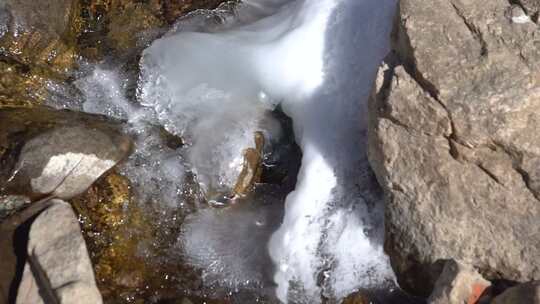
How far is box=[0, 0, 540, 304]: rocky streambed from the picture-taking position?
12.4 ft

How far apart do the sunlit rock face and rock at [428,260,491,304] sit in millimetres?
714

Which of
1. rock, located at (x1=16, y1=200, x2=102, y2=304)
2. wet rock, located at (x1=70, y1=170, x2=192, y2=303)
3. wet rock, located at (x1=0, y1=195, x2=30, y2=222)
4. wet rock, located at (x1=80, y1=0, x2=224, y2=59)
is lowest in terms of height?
wet rock, located at (x1=70, y1=170, x2=192, y2=303)

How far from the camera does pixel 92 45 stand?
559 centimetres

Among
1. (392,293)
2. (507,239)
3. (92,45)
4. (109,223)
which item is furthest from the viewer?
(92,45)

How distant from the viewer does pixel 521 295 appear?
3303mm

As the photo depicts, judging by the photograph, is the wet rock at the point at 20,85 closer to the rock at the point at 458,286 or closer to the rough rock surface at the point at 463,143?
the rough rock surface at the point at 463,143

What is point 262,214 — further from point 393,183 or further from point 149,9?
point 149,9

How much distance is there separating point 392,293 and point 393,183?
818 millimetres

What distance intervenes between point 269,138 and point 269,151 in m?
0.11

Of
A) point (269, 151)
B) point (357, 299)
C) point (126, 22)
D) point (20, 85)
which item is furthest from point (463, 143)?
point (20, 85)

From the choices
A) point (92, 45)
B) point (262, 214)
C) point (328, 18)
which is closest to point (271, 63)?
point (328, 18)

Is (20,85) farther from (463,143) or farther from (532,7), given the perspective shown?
(532,7)

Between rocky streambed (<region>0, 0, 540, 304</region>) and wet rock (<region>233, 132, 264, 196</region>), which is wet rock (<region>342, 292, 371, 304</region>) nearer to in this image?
rocky streambed (<region>0, 0, 540, 304</region>)

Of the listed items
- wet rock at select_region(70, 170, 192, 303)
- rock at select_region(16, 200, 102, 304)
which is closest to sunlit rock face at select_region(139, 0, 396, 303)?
wet rock at select_region(70, 170, 192, 303)
